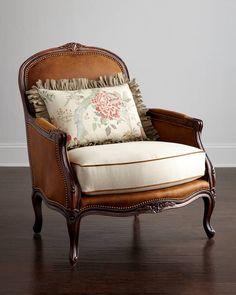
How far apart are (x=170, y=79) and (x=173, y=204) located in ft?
6.66

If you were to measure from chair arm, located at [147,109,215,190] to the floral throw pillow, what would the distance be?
0.46 feet

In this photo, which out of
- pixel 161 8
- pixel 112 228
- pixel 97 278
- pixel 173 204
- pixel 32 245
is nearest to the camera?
pixel 97 278

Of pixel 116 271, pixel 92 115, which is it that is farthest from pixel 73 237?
pixel 92 115

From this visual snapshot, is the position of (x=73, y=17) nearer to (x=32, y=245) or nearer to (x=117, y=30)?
(x=117, y=30)

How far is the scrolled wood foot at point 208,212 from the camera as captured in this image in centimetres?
282

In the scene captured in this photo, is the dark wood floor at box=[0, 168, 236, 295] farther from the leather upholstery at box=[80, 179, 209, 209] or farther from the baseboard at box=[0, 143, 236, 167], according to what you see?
the baseboard at box=[0, 143, 236, 167]

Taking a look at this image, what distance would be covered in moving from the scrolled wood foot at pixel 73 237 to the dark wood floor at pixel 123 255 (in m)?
0.04

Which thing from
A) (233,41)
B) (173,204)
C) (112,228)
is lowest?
(112,228)

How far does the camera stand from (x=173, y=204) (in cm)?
261

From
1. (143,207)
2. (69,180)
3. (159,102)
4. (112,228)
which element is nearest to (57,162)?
(69,180)

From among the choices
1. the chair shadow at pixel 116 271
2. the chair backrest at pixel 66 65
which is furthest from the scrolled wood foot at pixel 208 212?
the chair backrest at pixel 66 65

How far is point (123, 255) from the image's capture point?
2664mm

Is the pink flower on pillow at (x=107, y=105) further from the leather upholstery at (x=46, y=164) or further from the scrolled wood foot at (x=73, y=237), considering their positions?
the scrolled wood foot at (x=73, y=237)

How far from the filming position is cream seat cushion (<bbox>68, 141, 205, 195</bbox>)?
247cm
